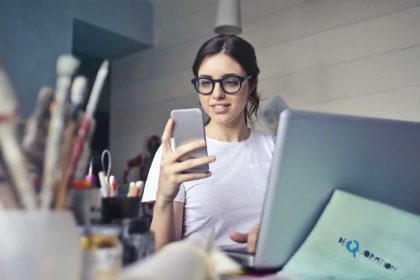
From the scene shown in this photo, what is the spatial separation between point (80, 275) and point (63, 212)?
0.22 ft

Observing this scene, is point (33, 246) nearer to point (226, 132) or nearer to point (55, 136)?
point (55, 136)

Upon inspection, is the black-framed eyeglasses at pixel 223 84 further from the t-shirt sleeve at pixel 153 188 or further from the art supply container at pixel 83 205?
the art supply container at pixel 83 205

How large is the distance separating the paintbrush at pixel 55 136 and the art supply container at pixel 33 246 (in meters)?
0.02

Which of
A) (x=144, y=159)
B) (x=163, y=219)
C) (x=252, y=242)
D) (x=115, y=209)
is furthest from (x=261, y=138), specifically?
(x=144, y=159)

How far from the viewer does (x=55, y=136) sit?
0.37 metres

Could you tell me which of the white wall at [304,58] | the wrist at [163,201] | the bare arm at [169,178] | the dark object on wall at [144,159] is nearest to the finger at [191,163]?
the bare arm at [169,178]

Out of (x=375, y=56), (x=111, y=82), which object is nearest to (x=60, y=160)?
(x=375, y=56)

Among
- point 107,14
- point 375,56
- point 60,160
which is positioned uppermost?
point 107,14

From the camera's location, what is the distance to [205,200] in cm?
115

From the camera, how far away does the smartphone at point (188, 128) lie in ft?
2.52

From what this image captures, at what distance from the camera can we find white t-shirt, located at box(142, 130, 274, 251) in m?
1.12

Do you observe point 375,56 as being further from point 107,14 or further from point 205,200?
point 107,14

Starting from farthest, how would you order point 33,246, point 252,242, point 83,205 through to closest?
point 252,242 < point 83,205 < point 33,246

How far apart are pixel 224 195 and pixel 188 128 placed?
420 millimetres
